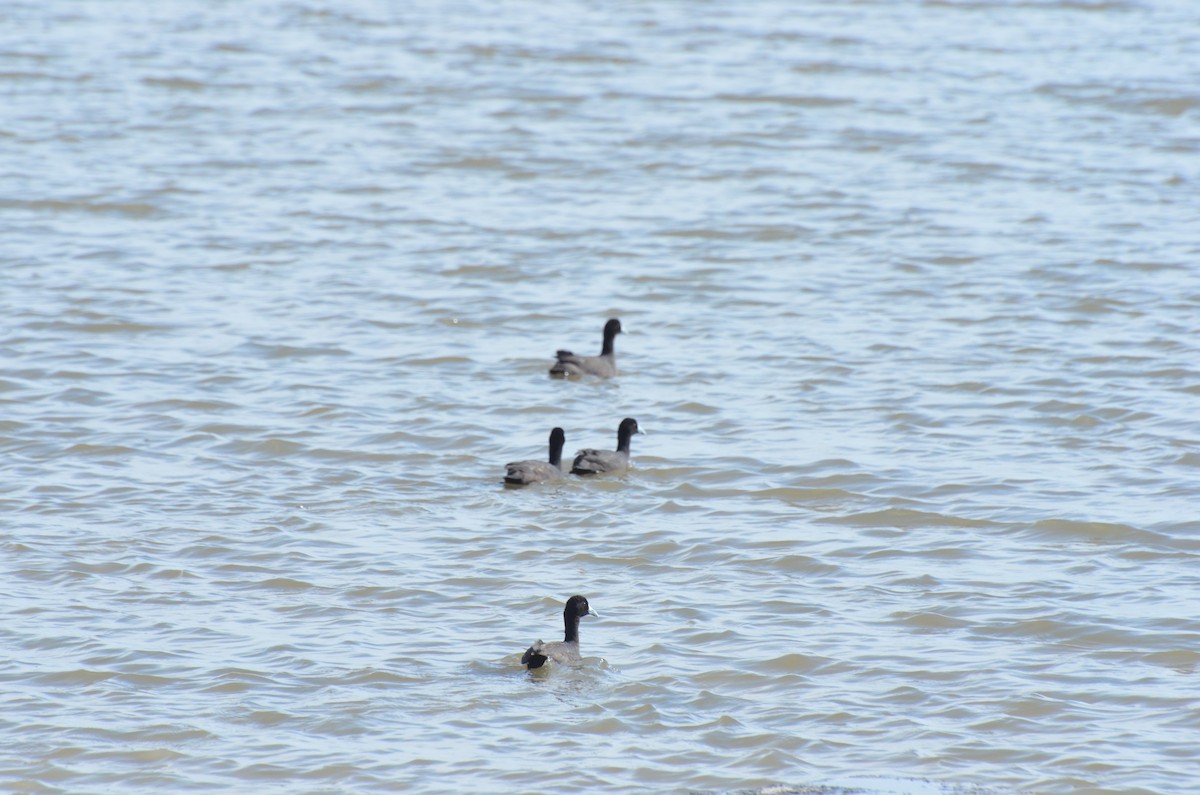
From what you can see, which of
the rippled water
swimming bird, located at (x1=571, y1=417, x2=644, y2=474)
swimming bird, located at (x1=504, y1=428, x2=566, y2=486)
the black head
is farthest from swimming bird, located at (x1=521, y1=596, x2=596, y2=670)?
swimming bird, located at (x1=571, y1=417, x2=644, y2=474)

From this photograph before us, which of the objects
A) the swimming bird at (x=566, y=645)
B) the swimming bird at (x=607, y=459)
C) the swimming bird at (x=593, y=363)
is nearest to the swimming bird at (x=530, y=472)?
the swimming bird at (x=607, y=459)

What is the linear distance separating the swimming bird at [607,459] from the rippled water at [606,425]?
0.15 m

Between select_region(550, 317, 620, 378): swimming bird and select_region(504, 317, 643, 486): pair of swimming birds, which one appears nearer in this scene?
select_region(504, 317, 643, 486): pair of swimming birds

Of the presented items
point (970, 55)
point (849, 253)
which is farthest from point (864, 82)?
point (849, 253)

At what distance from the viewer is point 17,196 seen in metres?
20.4

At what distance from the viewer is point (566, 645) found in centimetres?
909

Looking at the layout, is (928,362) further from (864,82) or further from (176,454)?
(864,82)

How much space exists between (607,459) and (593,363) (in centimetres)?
243

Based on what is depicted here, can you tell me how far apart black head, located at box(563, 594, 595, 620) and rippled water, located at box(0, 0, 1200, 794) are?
24 centimetres

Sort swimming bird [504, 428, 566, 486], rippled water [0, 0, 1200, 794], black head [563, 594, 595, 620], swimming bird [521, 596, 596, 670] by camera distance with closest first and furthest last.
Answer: rippled water [0, 0, 1200, 794] < swimming bird [521, 596, 596, 670] < black head [563, 594, 595, 620] < swimming bird [504, 428, 566, 486]

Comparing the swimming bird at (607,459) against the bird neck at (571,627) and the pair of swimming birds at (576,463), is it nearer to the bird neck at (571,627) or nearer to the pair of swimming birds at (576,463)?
the pair of swimming birds at (576,463)

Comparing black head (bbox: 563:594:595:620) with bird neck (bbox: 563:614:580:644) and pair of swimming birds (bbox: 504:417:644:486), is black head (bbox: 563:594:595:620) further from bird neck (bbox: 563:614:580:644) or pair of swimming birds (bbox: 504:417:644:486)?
pair of swimming birds (bbox: 504:417:644:486)

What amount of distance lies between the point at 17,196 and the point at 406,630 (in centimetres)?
1271

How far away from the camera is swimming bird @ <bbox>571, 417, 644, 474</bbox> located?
12555 millimetres
